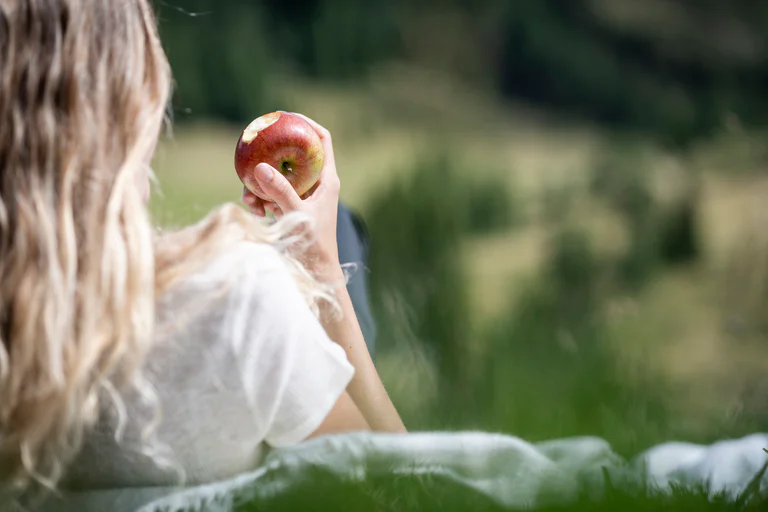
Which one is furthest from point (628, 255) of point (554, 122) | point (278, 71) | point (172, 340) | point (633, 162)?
point (172, 340)

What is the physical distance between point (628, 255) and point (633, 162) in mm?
494

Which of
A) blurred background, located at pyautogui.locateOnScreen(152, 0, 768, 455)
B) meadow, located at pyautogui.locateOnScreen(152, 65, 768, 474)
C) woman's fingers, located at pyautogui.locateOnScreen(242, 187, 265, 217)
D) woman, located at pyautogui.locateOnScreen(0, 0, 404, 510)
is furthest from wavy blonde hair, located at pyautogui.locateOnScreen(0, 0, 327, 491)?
blurred background, located at pyautogui.locateOnScreen(152, 0, 768, 455)

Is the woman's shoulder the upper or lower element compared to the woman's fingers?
upper

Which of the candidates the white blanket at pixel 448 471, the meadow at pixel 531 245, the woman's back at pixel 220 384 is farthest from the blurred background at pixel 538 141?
the woman's back at pixel 220 384

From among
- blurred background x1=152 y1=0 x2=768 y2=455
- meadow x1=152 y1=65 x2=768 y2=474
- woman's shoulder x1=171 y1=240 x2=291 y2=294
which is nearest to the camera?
woman's shoulder x1=171 y1=240 x2=291 y2=294

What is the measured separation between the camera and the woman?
98 centimetres

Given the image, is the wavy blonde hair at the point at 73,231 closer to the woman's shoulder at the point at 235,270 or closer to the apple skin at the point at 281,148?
the woman's shoulder at the point at 235,270

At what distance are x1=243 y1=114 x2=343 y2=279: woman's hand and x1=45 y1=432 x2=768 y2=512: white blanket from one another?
0.31m

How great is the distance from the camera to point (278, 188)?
132cm

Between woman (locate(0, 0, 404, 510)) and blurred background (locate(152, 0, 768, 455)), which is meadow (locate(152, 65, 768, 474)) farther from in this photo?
woman (locate(0, 0, 404, 510))

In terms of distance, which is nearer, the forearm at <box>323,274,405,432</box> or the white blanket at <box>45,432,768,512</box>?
the white blanket at <box>45,432,768,512</box>

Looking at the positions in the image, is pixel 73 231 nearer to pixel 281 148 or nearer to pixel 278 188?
pixel 278 188

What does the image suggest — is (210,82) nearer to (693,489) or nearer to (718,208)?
(718,208)

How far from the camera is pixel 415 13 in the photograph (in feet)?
15.1
